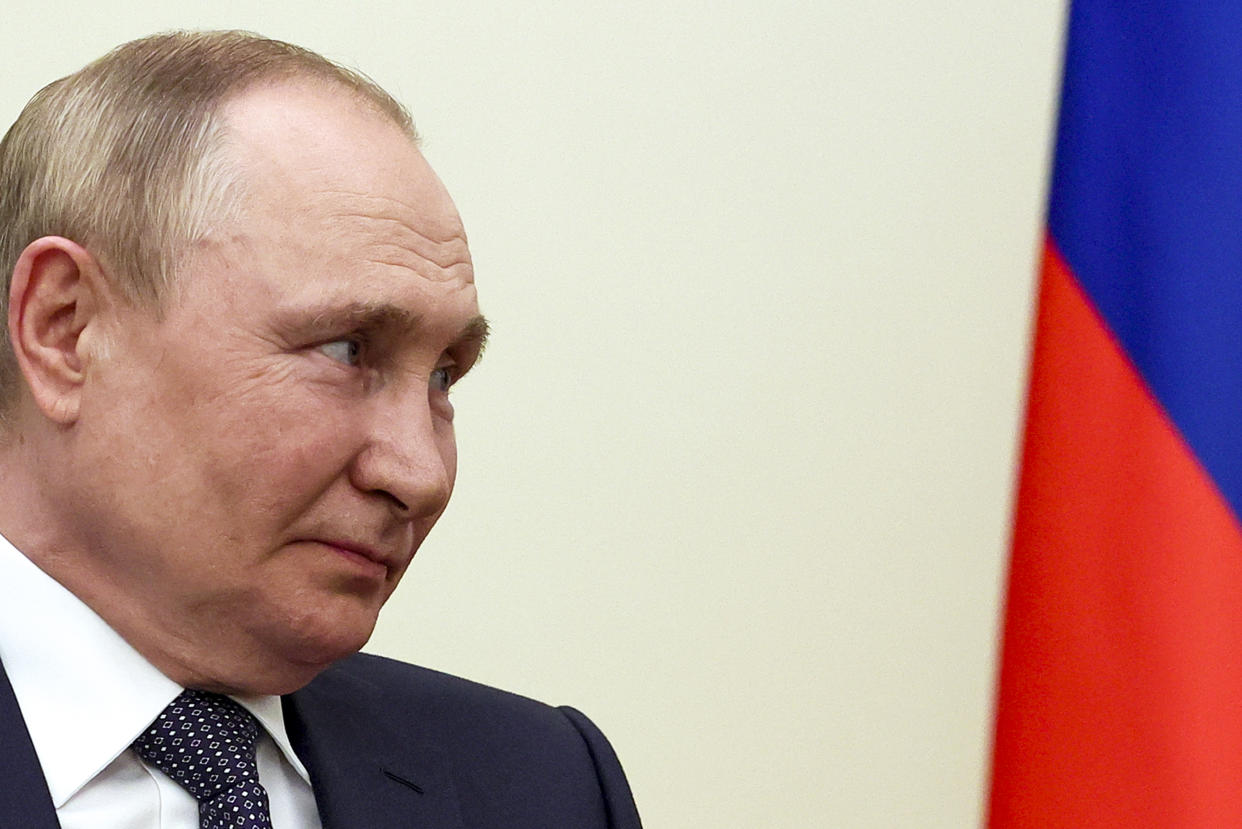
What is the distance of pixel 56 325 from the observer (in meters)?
1.20

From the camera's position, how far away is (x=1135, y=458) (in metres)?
1.55

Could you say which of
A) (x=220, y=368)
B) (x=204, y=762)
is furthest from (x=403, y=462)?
(x=204, y=762)

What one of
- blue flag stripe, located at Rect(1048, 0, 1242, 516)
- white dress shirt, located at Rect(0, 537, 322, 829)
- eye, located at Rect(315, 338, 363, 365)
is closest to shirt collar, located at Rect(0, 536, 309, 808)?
white dress shirt, located at Rect(0, 537, 322, 829)

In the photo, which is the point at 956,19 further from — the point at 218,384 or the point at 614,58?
the point at 218,384

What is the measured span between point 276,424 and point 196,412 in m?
0.06

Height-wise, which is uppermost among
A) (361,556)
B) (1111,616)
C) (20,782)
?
(1111,616)

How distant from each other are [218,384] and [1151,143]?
926 millimetres

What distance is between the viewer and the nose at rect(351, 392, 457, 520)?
3.92 ft

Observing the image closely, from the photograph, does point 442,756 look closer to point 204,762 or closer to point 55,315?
point 204,762

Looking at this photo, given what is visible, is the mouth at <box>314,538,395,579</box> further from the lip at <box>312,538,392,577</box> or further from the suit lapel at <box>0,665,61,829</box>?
the suit lapel at <box>0,665,61,829</box>

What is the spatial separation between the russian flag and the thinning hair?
2.33ft

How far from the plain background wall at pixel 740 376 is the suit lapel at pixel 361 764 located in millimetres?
573

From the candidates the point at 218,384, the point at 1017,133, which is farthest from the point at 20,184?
the point at 1017,133

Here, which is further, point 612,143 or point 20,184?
point 612,143
